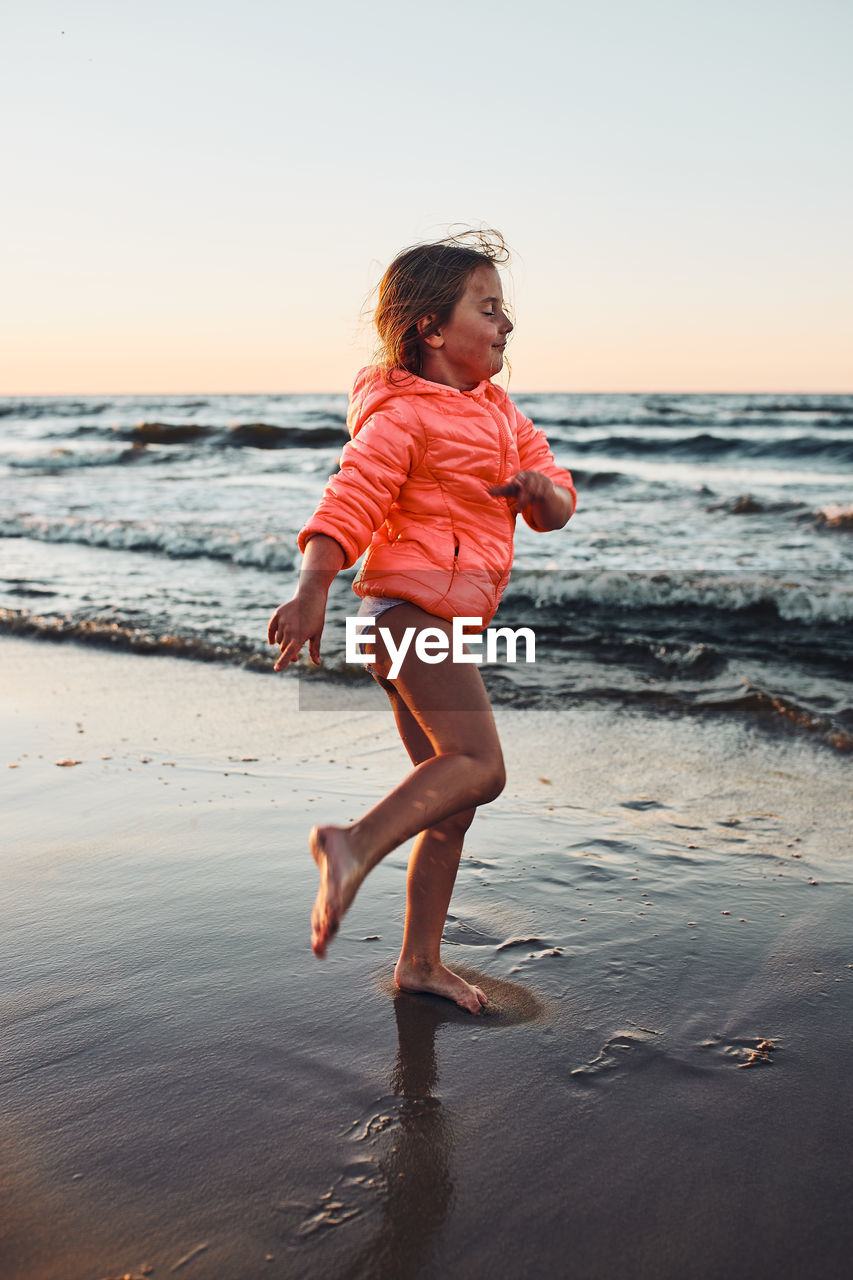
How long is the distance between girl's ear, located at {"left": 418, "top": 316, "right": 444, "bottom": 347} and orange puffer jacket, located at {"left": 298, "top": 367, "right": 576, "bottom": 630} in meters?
0.10

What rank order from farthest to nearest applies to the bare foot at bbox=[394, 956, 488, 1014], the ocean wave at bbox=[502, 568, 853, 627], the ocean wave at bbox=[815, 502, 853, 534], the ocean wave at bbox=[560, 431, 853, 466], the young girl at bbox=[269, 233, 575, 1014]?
the ocean wave at bbox=[560, 431, 853, 466] → the ocean wave at bbox=[815, 502, 853, 534] → the ocean wave at bbox=[502, 568, 853, 627] → the bare foot at bbox=[394, 956, 488, 1014] → the young girl at bbox=[269, 233, 575, 1014]

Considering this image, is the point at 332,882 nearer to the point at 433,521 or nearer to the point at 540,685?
the point at 433,521

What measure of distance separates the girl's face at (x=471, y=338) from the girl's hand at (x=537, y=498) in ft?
0.89

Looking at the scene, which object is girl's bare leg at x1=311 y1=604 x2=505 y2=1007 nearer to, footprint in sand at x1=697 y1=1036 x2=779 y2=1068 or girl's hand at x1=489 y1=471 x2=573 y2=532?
girl's hand at x1=489 y1=471 x2=573 y2=532

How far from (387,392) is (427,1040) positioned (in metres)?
1.37

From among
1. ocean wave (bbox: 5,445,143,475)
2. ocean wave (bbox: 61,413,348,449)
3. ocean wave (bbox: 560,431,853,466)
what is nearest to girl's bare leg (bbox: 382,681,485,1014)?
ocean wave (bbox: 560,431,853,466)

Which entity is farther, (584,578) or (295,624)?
(584,578)

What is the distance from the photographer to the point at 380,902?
8.89ft

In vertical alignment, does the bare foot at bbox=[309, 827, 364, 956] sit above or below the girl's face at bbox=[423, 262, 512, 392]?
below

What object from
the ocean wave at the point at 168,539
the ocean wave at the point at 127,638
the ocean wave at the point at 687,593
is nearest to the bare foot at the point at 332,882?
the ocean wave at the point at 127,638

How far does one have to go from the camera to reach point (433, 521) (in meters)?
2.20

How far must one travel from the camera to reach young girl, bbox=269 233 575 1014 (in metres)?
2.04

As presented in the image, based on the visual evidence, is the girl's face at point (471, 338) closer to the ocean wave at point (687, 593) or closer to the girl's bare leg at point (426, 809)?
the girl's bare leg at point (426, 809)

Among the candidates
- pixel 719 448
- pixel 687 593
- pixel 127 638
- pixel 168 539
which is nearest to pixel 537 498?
pixel 127 638
